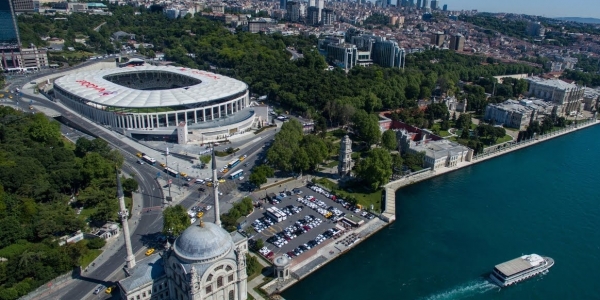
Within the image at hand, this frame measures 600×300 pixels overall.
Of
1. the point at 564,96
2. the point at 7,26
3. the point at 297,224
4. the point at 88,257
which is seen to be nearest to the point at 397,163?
the point at 297,224

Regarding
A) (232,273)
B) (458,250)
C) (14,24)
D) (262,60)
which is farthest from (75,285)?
(14,24)

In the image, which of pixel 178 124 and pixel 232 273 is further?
pixel 178 124

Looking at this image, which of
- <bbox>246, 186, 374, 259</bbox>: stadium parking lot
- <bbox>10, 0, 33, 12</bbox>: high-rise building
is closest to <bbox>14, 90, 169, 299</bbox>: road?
<bbox>246, 186, 374, 259</bbox>: stadium parking lot

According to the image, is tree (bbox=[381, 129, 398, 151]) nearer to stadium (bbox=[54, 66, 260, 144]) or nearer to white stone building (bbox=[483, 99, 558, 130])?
stadium (bbox=[54, 66, 260, 144])

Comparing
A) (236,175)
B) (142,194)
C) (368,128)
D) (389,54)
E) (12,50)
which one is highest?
(389,54)

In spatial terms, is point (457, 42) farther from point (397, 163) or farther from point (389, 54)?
point (397, 163)

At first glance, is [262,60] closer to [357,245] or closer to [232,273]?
[357,245]

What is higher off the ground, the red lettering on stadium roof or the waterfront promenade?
the red lettering on stadium roof
